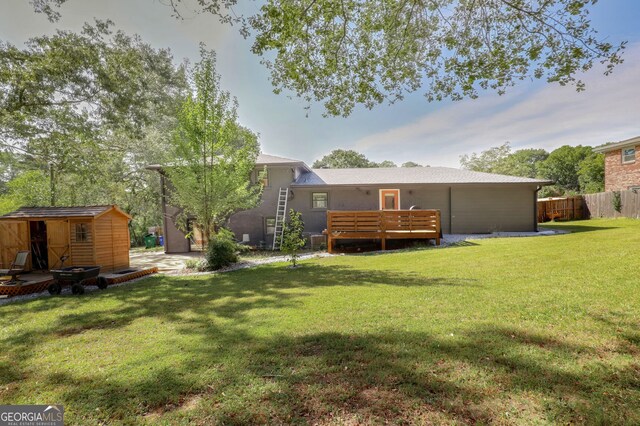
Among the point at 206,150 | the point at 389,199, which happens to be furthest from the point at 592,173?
the point at 206,150

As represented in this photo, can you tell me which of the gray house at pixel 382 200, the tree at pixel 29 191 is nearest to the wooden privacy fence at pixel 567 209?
the gray house at pixel 382 200

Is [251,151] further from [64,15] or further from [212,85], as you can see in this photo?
[64,15]

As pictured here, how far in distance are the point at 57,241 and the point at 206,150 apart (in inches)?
253

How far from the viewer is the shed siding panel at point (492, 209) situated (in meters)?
16.4

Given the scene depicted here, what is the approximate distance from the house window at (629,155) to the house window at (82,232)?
31.7 metres

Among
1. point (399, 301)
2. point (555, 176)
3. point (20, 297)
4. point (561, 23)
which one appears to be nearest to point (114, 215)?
point (20, 297)

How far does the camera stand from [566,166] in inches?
2143

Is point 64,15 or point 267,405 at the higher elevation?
point 64,15

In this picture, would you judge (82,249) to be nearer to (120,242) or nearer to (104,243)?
(104,243)

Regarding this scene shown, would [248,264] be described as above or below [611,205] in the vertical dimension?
below

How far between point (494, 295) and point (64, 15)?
14590mm

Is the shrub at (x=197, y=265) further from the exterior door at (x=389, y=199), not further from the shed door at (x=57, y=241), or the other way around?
the exterior door at (x=389, y=199)

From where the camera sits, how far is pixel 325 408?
2498 millimetres

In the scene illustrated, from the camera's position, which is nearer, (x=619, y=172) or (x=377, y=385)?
(x=377, y=385)
